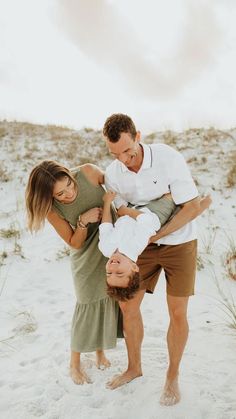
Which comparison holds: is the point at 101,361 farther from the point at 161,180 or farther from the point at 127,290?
the point at 161,180

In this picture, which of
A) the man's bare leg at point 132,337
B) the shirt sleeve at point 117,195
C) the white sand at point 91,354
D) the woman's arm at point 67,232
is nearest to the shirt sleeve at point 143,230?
the shirt sleeve at point 117,195

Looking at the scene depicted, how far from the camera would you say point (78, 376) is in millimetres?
3107

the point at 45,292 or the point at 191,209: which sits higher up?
the point at 191,209

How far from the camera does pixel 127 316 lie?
119 inches

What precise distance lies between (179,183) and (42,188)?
0.90m

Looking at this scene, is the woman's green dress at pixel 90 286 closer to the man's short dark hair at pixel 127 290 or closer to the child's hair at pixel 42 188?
the child's hair at pixel 42 188

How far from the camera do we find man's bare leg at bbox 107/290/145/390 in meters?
2.98

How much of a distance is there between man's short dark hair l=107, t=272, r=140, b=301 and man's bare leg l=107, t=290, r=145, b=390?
32cm

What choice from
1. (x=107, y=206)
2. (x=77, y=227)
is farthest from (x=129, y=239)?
(x=77, y=227)

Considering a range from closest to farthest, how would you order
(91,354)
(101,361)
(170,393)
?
(170,393) < (101,361) < (91,354)

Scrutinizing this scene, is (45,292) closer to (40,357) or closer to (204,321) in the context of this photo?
(40,357)

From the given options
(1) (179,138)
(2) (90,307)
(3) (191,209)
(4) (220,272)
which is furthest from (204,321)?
(1) (179,138)

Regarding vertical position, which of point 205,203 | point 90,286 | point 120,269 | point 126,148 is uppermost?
point 126,148

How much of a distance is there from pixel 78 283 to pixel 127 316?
446 millimetres
